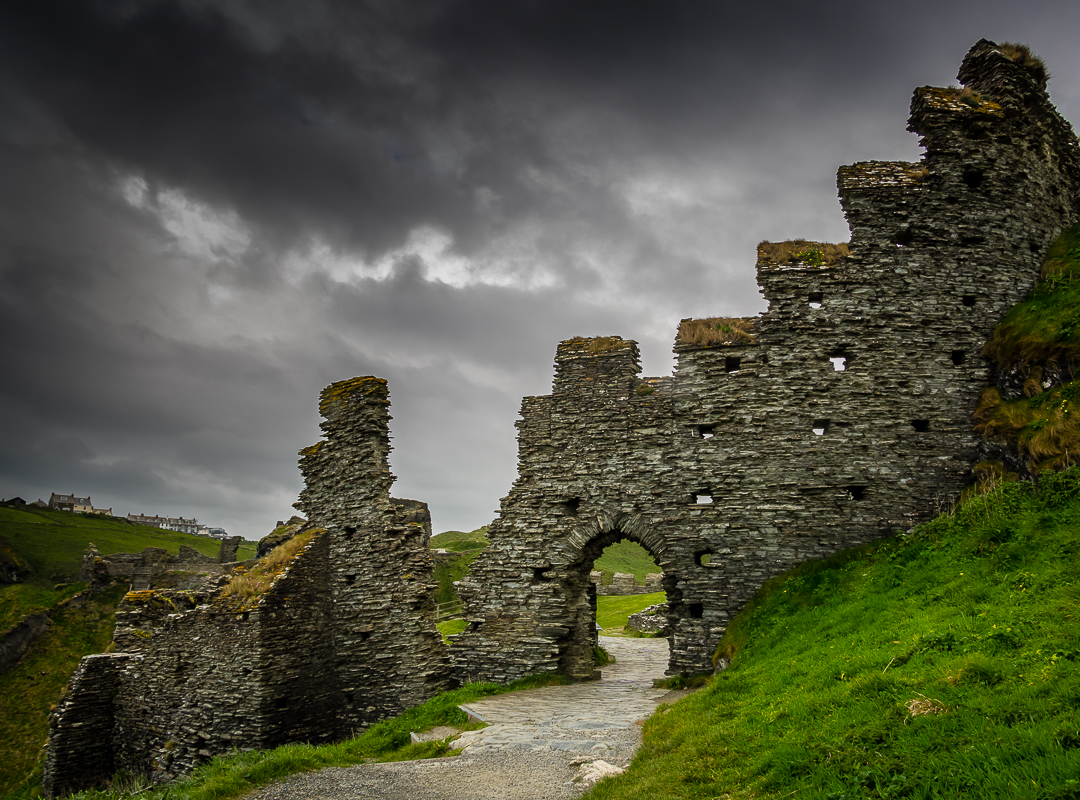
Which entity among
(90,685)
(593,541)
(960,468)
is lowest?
(90,685)

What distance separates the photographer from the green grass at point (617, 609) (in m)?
28.8

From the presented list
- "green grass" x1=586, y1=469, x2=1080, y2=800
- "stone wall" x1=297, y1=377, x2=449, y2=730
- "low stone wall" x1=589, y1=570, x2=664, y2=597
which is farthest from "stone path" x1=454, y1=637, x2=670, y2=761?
A: "low stone wall" x1=589, y1=570, x2=664, y2=597

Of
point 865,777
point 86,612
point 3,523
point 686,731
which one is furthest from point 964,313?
point 3,523

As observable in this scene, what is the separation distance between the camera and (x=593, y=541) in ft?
51.2

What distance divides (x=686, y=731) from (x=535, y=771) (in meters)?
2.00

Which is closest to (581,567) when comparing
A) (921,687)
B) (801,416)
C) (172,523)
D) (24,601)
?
(801,416)

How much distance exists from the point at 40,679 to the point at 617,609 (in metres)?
25.7

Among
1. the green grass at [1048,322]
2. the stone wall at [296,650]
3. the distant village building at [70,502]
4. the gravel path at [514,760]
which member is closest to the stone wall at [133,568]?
the stone wall at [296,650]

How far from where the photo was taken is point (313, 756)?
32.2ft

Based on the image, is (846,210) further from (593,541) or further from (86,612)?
(86,612)

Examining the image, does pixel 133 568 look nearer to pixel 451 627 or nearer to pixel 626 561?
pixel 451 627

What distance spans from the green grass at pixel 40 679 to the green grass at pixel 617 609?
828 inches

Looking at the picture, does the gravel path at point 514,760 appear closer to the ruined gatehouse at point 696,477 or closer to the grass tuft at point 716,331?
the ruined gatehouse at point 696,477

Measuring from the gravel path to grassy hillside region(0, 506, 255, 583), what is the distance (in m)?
52.6
